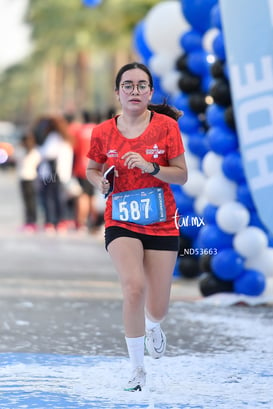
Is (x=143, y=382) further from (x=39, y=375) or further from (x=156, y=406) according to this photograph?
(x=39, y=375)

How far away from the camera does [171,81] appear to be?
1120 cm

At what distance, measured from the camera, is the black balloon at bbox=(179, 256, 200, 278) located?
1121 centimetres

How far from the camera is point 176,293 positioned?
10.3 meters

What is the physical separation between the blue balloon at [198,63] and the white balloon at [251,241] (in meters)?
2.12

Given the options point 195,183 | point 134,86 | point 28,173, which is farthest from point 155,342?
point 28,173

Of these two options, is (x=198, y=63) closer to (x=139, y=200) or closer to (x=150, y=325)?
(x=150, y=325)

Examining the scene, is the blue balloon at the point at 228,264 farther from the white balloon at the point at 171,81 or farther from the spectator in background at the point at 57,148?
the spectator in background at the point at 57,148

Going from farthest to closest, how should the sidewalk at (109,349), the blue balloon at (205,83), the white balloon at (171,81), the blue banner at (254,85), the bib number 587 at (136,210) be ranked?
the white balloon at (171,81) → the blue balloon at (205,83) → the blue banner at (254,85) → the bib number 587 at (136,210) → the sidewalk at (109,349)

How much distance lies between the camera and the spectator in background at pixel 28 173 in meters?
18.9

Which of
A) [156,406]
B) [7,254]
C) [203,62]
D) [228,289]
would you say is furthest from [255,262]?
[7,254]

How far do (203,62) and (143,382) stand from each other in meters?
5.56

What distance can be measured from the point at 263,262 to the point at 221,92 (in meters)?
1.46

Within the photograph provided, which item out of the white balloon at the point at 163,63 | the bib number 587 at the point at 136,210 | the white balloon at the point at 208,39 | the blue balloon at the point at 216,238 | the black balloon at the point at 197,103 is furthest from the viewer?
the white balloon at the point at 163,63

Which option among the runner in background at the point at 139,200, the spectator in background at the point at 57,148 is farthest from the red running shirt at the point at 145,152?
the spectator in background at the point at 57,148
